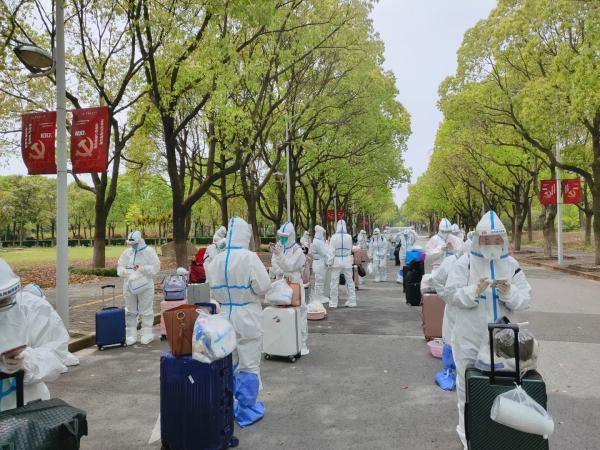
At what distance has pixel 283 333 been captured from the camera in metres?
6.68

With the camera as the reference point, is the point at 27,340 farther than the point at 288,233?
No

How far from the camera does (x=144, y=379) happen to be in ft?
19.3

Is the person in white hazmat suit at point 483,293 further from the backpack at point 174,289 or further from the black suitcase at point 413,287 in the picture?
the black suitcase at point 413,287

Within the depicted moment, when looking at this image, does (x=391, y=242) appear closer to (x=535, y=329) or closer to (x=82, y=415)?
(x=535, y=329)

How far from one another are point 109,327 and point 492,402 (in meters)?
6.10

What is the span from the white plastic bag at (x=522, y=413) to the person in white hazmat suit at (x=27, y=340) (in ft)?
8.55

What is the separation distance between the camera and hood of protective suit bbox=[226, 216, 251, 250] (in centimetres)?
475

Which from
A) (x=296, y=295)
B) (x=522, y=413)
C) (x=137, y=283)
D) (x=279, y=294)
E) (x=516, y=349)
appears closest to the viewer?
(x=522, y=413)

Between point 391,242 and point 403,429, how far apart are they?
2551 cm

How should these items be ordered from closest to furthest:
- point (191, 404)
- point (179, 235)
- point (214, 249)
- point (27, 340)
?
1. point (27, 340)
2. point (191, 404)
3. point (214, 249)
4. point (179, 235)

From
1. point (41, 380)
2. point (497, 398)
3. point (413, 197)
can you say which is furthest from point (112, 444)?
point (413, 197)

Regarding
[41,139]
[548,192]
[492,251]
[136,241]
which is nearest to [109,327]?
[136,241]

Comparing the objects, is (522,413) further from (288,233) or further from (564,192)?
(564,192)

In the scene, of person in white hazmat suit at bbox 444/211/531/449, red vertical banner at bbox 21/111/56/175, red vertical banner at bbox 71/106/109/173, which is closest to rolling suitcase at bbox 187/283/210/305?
red vertical banner at bbox 71/106/109/173
